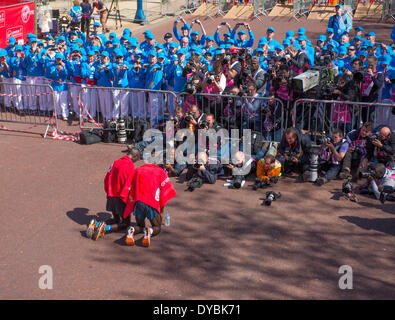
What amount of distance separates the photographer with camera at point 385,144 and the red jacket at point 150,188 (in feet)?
14.0

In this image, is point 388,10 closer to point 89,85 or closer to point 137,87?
point 137,87

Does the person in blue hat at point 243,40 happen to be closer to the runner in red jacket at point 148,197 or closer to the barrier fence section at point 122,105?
the barrier fence section at point 122,105

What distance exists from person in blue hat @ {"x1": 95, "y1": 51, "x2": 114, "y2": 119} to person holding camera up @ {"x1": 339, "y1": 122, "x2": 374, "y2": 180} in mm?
6486

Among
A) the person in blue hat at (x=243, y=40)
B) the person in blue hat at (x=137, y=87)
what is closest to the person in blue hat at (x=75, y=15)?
the person in blue hat at (x=243, y=40)

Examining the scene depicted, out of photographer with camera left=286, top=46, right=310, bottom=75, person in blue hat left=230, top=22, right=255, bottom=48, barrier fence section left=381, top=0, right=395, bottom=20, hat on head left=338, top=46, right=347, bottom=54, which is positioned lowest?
photographer with camera left=286, top=46, right=310, bottom=75

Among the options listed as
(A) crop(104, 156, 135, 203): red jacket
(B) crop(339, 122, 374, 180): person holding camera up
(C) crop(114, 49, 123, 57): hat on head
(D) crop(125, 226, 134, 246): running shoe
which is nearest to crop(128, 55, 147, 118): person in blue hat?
(C) crop(114, 49, 123, 57): hat on head

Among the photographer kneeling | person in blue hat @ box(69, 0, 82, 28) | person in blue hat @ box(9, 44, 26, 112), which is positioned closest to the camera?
the photographer kneeling

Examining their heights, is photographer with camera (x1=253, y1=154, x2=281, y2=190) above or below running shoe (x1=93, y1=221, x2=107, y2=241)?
above

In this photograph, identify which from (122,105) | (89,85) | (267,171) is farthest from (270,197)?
(89,85)

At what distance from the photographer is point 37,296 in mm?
7156

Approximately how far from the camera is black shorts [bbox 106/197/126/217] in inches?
348

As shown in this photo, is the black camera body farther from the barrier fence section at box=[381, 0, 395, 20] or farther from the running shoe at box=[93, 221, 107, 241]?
the barrier fence section at box=[381, 0, 395, 20]

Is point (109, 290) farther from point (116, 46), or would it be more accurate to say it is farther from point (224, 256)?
point (116, 46)

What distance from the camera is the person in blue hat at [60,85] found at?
15257mm
